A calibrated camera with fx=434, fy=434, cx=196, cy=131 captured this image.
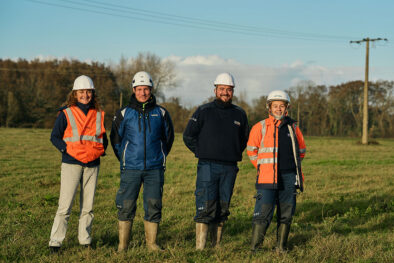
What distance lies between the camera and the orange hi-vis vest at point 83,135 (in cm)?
571

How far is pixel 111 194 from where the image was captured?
36.2 feet

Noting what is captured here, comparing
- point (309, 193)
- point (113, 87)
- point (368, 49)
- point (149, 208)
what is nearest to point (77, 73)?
point (113, 87)

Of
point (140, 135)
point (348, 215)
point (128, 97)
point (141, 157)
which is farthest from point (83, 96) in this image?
point (128, 97)

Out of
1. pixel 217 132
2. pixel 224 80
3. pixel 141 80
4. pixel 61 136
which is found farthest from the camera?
pixel 224 80

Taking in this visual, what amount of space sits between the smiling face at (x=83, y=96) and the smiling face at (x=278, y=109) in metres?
2.54

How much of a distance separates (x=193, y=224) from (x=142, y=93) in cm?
299

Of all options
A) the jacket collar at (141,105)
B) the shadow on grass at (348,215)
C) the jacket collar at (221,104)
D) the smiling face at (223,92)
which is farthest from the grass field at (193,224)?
the smiling face at (223,92)

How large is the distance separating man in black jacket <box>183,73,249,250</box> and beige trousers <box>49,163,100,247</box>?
4.75ft

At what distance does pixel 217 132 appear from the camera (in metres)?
6.04

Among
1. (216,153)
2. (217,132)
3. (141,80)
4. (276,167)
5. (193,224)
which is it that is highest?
(141,80)

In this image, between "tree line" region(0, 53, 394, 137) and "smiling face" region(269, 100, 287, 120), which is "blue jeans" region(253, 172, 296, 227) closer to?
"smiling face" region(269, 100, 287, 120)

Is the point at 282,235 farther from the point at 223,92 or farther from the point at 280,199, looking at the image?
the point at 223,92

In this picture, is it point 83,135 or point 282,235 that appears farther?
point 282,235

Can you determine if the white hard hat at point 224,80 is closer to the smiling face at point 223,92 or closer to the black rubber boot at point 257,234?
the smiling face at point 223,92
